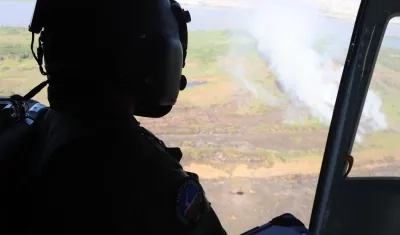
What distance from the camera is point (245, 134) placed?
97.7 inches

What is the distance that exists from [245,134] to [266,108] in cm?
17

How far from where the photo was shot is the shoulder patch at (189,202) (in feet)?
3.43

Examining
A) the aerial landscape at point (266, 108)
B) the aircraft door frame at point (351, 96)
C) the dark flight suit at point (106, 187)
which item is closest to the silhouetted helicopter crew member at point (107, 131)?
the dark flight suit at point (106, 187)

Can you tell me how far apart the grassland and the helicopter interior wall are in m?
0.07

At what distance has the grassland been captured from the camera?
2342mm

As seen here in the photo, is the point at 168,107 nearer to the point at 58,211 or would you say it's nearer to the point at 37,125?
the point at 37,125

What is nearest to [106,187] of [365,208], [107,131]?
[107,131]

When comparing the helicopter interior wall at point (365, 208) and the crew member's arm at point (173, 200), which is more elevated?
the crew member's arm at point (173, 200)

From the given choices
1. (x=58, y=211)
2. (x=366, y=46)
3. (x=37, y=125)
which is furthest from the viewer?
(x=366, y=46)

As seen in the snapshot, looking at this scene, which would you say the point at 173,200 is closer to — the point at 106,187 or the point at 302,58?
the point at 106,187

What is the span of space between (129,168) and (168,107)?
0.39 m

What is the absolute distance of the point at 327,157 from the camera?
Answer: 245 centimetres

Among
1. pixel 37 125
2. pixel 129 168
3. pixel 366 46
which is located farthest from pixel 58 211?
pixel 366 46

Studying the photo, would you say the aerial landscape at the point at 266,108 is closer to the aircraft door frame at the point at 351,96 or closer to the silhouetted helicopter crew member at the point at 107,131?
the aircraft door frame at the point at 351,96
